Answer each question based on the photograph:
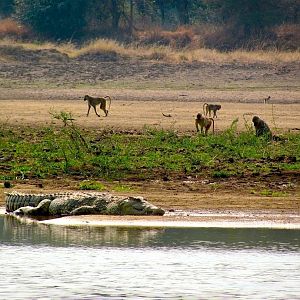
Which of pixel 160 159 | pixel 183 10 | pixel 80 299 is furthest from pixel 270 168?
pixel 183 10

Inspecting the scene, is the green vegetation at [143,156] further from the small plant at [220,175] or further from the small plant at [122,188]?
the small plant at [122,188]

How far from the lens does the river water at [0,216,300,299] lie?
441 inches

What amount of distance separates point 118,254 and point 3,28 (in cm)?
3471

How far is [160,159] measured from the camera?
18.8 meters

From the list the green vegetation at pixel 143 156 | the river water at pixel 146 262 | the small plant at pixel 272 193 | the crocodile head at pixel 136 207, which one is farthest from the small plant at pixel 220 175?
the river water at pixel 146 262

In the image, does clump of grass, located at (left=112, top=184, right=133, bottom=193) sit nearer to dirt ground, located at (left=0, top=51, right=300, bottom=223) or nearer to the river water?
dirt ground, located at (left=0, top=51, right=300, bottom=223)

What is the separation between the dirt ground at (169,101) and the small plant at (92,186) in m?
0.16

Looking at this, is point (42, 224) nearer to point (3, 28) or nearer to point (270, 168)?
point (270, 168)

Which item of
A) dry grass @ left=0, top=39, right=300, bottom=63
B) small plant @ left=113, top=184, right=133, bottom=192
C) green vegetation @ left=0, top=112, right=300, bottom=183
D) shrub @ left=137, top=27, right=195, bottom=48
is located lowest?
small plant @ left=113, top=184, right=133, bottom=192

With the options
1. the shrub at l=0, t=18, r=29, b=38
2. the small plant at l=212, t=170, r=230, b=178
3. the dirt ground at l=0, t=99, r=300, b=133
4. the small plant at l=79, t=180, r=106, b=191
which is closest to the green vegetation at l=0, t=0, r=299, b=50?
the shrub at l=0, t=18, r=29, b=38

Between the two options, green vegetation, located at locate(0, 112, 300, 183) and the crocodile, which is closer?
the crocodile

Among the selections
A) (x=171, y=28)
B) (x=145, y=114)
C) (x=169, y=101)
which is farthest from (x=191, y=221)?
(x=171, y=28)

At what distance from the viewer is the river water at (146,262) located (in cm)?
1121

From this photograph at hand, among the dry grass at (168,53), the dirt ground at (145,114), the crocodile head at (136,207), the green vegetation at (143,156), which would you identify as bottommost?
the crocodile head at (136,207)
